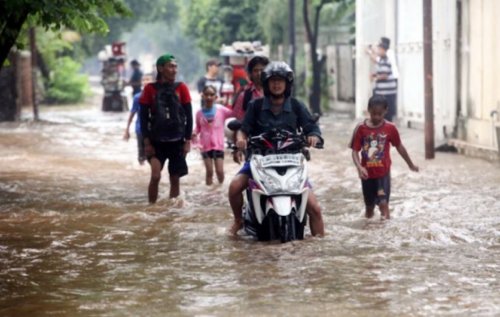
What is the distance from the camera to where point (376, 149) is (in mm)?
11852

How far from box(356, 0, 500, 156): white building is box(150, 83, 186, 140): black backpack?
7056 mm

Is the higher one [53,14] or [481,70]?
[53,14]

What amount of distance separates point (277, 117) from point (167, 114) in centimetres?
268

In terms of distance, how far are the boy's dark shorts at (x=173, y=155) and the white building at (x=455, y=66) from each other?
6.80 metres

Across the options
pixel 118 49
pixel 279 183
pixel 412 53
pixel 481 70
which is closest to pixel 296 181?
pixel 279 183

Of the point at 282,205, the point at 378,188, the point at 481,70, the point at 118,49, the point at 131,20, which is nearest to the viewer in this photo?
the point at 282,205

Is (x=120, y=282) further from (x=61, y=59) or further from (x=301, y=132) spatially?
(x=61, y=59)

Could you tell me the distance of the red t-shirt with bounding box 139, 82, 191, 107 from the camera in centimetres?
1311

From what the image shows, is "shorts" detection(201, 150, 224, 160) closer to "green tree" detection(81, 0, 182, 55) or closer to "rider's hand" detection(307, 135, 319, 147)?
"rider's hand" detection(307, 135, 319, 147)

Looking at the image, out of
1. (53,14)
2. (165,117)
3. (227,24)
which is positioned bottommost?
(165,117)

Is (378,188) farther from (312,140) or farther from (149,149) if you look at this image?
(149,149)

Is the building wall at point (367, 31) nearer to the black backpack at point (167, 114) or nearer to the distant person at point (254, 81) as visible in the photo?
the distant person at point (254, 81)

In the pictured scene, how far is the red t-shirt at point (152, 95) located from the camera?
13109 millimetres

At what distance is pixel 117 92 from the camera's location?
39.5 m
